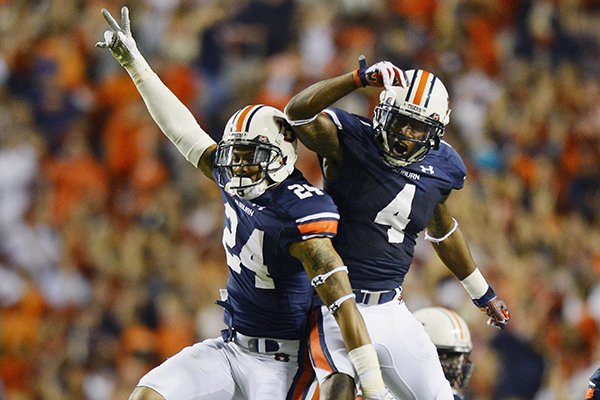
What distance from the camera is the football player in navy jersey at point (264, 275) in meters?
4.39

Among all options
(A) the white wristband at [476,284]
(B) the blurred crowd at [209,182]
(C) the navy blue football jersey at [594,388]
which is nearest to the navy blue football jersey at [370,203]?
(A) the white wristband at [476,284]

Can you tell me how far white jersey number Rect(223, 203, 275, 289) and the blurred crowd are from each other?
3196mm

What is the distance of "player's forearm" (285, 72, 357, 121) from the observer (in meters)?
4.45

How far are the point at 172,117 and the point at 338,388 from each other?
4.51 feet

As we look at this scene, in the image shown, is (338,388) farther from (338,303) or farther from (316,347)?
(338,303)

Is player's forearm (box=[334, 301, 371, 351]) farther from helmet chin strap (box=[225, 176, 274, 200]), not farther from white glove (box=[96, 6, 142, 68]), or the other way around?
white glove (box=[96, 6, 142, 68])

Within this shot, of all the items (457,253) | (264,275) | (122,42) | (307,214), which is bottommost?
(264,275)

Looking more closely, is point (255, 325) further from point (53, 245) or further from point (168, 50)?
point (168, 50)

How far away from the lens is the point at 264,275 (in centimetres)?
470

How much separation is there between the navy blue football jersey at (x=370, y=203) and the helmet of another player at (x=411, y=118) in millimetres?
84

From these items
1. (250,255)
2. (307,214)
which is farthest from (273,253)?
(307,214)

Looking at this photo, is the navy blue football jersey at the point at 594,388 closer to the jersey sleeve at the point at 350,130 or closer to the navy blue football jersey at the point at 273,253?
the navy blue football jersey at the point at 273,253

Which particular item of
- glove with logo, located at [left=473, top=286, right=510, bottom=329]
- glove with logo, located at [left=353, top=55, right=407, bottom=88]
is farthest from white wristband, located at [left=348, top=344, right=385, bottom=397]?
glove with logo, located at [left=473, top=286, right=510, bottom=329]

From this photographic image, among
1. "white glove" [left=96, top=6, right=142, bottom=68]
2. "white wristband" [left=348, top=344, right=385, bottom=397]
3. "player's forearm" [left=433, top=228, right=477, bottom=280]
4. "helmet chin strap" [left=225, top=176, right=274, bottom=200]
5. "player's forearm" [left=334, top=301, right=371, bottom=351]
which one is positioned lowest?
"white wristband" [left=348, top=344, right=385, bottom=397]
